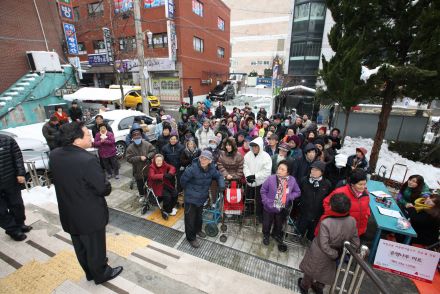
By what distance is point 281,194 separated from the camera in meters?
3.75

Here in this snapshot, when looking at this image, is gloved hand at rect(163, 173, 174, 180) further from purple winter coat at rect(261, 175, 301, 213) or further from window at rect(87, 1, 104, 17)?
window at rect(87, 1, 104, 17)

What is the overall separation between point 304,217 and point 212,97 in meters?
21.6

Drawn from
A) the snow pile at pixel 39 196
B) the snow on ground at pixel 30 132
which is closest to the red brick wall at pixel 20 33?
the snow on ground at pixel 30 132

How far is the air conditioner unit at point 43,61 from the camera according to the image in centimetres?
1298

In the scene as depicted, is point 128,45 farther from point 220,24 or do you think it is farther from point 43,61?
point 220,24

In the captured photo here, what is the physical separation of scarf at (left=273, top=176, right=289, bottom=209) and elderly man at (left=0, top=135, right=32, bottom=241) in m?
4.12

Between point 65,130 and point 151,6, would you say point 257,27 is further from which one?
point 65,130

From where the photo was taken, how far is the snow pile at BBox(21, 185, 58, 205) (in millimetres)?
4566

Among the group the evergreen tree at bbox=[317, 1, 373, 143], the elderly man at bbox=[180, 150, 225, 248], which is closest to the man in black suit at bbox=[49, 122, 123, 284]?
the elderly man at bbox=[180, 150, 225, 248]

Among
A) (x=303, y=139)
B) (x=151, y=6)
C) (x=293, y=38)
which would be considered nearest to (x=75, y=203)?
(x=303, y=139)

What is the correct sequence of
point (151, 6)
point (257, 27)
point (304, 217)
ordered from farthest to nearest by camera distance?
point (257, 27) → point (151, 6) → point (304, 217)

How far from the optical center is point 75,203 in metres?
2.31

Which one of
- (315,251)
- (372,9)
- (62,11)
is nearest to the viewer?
(315,251)

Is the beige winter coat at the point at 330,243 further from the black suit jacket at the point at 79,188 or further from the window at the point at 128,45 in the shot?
the window at the point at 128,45
